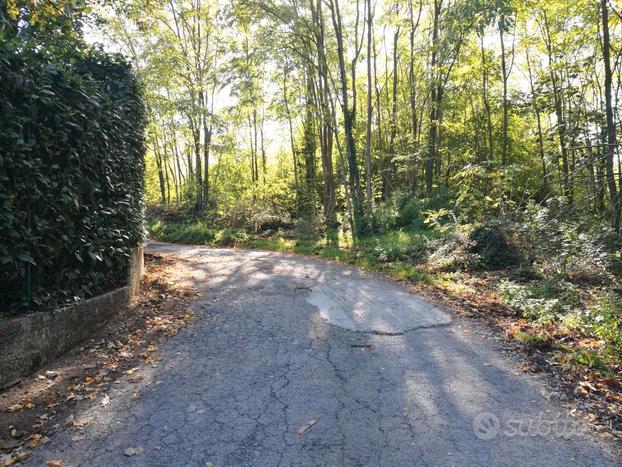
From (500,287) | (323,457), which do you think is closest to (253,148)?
(500,287)

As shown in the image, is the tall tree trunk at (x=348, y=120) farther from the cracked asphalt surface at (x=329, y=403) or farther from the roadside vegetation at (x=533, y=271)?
the cracked asphalt surface at (x=329, y=403)

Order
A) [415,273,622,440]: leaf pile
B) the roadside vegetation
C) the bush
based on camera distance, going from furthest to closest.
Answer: the bush → the roadside vegetation → [415,273,622,440]: leaf pile

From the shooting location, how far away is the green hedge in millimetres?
3354

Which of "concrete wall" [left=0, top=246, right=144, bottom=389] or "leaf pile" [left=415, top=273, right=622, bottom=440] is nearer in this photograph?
"leaf pile" [left=415, top=273, right=622, bottom=440]

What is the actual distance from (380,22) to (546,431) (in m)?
16.0

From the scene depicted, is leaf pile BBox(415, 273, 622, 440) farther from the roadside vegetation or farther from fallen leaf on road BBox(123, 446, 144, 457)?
fallen leaf on road BBox(123, 446, 144, 457)

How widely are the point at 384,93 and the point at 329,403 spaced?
21407 millimetres

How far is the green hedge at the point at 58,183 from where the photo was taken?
335 centimetres

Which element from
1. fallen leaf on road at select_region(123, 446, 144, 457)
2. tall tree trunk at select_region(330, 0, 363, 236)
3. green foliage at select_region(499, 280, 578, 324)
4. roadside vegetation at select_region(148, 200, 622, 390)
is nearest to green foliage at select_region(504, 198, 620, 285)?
roadside vegetation at select_region(148, 200, 622, 390)

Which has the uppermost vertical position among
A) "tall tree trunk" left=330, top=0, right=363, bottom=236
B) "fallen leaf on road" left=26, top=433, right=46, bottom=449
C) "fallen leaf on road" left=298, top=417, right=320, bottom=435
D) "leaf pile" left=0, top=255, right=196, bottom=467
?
"tall tree trunk" left=330, top=0, right=363, bottom=236

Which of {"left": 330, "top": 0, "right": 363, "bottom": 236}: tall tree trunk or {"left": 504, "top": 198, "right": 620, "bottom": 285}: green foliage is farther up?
{"left": 330, "top": 0, "right": 363, "bottom": 236}: tall tree trunk

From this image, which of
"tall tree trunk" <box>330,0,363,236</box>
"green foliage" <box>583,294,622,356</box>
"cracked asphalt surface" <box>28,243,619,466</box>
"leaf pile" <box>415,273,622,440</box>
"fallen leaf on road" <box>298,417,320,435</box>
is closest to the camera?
"cracked asphalt surface" <box>28,243,619,466</box>

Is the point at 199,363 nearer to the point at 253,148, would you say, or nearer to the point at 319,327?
the point at 319,327

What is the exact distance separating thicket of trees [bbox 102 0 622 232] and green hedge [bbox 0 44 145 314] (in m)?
4.42
